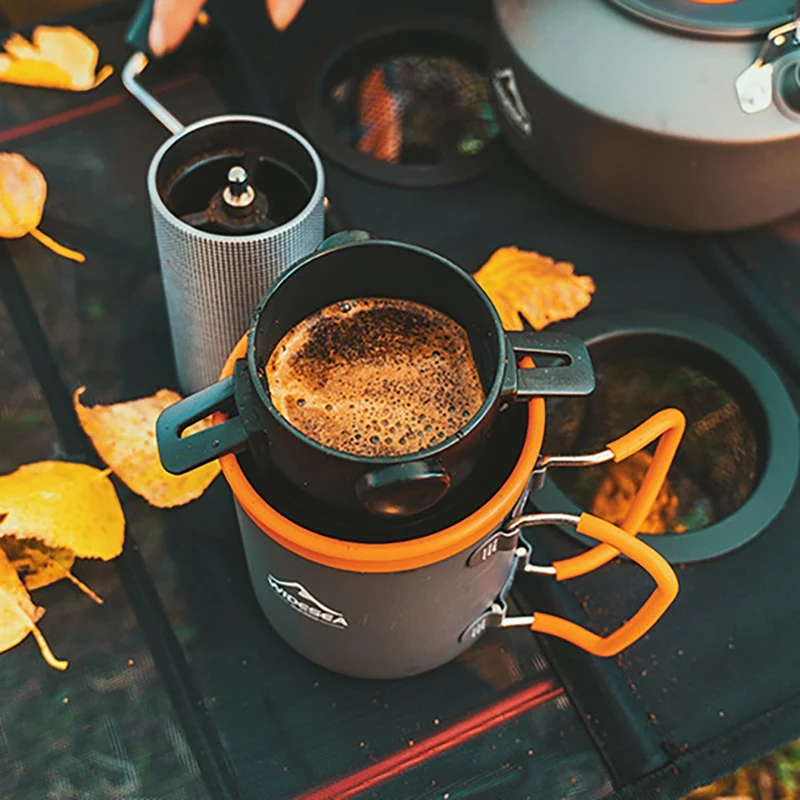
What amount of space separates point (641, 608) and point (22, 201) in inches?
24.9

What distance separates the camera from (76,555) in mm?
675

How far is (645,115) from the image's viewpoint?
2.38ft

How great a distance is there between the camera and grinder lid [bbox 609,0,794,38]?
2.34ft

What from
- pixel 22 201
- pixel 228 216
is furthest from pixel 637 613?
pixel 22 201

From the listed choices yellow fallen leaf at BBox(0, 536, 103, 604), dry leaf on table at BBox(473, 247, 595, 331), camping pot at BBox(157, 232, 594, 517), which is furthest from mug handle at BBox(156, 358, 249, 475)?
dry leaf on table at BBox(473, 247, 595, 331)

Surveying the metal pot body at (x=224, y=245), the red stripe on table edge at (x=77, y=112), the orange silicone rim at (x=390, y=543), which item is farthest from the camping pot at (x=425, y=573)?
the red stripe on table edge at (x=77, y=112)

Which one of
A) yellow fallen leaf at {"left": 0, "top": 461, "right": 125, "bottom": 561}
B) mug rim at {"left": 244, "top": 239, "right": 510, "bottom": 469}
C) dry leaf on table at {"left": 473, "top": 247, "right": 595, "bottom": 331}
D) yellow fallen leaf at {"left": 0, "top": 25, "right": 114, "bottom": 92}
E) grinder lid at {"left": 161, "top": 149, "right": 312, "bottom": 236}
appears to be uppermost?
mug rim at {"left": 244, "top": 239, "right": 510, "bottom": 469}

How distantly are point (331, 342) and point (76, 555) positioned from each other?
28cm

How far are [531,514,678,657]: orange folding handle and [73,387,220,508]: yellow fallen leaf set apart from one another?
28 cm

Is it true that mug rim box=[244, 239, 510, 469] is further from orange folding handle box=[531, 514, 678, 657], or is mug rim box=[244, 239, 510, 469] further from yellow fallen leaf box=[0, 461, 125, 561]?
yellow fallen leaf box=[0, 461, 125, 561]

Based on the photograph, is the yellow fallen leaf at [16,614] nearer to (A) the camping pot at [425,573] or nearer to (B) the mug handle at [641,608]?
(A) the camping pot at [425,573]

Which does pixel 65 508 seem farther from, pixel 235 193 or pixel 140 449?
pixel 235 193

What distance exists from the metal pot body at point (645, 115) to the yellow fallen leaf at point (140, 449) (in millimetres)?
383

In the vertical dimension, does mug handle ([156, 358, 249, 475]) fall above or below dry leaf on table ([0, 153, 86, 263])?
above
